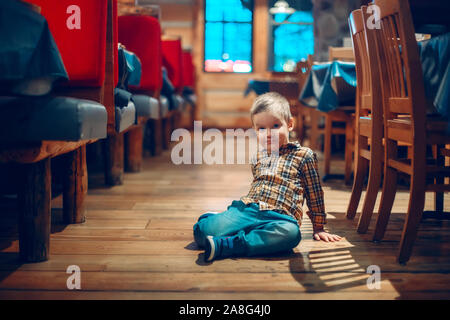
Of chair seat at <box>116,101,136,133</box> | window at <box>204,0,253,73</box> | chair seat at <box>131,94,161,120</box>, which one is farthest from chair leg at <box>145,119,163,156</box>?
window at <box>204,0,253,73</box>

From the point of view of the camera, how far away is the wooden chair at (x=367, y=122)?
5.66 ft

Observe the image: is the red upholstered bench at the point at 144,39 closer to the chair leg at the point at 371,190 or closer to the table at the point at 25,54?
the chair leg at the point at 371,190

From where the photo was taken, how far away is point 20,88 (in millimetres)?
1114

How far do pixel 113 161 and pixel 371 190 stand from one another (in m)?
1.55

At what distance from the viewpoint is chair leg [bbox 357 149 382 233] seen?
1.75 metres

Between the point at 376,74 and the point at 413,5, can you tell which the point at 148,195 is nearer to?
the point at 376,74

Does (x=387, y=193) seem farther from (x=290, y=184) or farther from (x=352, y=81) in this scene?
(x=352, y=81)

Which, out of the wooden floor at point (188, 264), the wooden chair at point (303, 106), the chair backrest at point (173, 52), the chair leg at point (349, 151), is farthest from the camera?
the chair backrest at point (173, 52)

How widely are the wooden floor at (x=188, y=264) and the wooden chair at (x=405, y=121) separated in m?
0.14

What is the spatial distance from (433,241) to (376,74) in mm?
635

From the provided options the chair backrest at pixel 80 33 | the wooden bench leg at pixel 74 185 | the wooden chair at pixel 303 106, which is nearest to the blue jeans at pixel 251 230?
the wooden bench leg at pixel 74 185

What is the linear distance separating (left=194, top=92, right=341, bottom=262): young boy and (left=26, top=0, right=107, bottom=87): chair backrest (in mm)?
589

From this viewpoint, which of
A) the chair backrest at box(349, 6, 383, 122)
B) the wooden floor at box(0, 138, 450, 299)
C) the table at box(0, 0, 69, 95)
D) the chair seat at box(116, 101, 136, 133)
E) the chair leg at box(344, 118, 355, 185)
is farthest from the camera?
the chair leg at box(344, 118, 355, 185)

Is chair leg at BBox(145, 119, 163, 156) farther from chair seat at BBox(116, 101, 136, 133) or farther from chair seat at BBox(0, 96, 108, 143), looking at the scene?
chair seat at BBox(0, 96, 108, 143)
